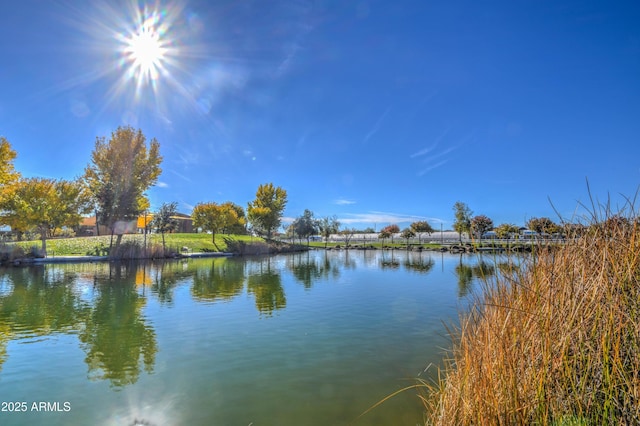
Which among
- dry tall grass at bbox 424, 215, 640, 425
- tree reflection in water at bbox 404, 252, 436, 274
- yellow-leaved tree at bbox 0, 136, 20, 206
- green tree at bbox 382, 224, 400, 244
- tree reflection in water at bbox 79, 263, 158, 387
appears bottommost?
tree reflection in water at bbox 404, 252, 436, 274

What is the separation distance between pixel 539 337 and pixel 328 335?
18.5 feet

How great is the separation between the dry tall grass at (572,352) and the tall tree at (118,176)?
28530mm

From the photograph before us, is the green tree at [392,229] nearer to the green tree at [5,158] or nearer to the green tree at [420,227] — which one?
the green tree at [420,227]

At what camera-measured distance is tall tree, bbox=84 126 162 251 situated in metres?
26.0

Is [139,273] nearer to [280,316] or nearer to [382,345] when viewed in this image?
[280,316]

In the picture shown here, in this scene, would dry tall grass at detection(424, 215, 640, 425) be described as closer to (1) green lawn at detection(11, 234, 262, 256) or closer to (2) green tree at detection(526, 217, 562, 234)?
(2) green tree at detection(526, 217, 562, 234)

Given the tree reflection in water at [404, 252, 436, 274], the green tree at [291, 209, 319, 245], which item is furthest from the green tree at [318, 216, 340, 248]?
the tree reflection in water at [404, 252, 436, 274]

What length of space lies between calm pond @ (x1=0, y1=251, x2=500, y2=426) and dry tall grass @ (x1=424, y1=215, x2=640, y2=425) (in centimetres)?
211

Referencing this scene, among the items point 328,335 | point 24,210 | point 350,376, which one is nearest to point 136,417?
point 350,376

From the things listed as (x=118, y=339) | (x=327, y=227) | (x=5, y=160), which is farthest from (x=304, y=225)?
(x=118, y=339)

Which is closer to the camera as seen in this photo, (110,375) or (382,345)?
(110,375)

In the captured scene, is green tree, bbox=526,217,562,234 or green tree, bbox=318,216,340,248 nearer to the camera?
green tree, bbox=526,217,562,234

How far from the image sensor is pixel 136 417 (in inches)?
162

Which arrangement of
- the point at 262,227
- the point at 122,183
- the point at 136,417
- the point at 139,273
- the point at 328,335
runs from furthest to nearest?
1. the point at 262,227
2. the point at 122,183
3. the point at 139,273
4. the point at 328,335
5. the point at 136,417
